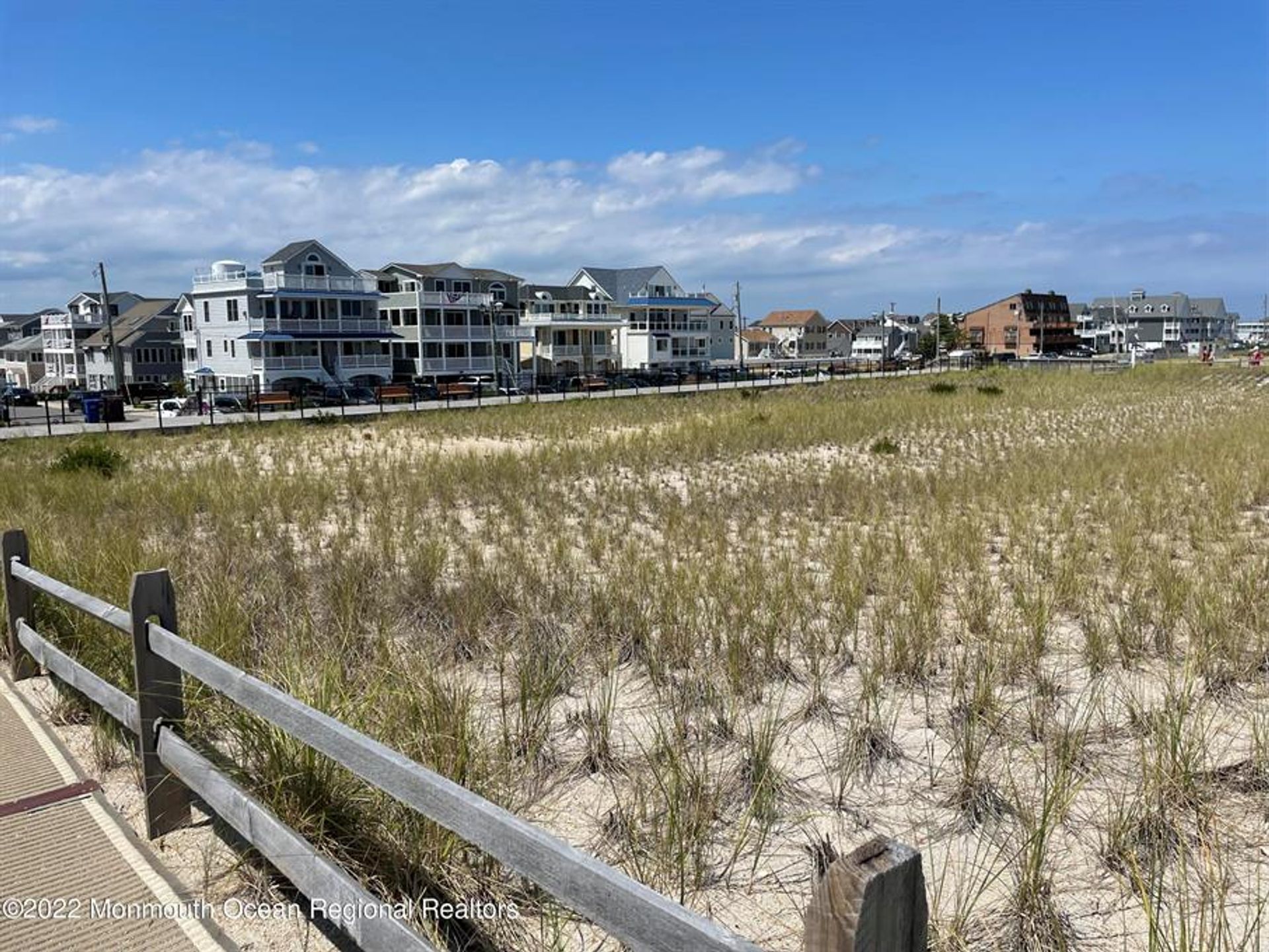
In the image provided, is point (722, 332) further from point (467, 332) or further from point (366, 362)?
point (366, 362)

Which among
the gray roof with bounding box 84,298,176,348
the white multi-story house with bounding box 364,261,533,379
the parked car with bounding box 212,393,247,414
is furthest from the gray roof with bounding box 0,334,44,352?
the parked car with bounding box 212,393,247,414

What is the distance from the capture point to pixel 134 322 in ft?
259

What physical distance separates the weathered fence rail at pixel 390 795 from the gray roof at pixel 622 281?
8441 cm

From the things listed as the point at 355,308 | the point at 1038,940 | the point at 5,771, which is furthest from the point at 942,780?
the point at 355,308

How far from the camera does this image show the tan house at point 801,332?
13288 centimetres

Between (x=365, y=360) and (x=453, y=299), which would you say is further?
(x=453, y=299)

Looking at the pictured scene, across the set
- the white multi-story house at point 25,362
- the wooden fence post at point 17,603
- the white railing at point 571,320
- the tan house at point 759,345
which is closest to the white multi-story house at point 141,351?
the white multi-story house at point 25,362

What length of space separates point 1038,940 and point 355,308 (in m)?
66.5

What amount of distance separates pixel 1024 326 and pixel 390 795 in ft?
481

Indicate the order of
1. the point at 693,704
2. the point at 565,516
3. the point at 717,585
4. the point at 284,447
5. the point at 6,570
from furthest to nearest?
the point at 284,447 → the point at 565,516 → the point at 717,585 → the point at 6,570 → the point at 693,704

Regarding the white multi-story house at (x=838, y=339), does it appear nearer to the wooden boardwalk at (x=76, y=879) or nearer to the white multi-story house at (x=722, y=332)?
the white multi-story house at (x=722, y=332)

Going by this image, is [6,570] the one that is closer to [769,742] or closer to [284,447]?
[769,742]

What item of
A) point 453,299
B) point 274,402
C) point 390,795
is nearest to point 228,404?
point 274,402

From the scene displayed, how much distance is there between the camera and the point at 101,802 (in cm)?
462
